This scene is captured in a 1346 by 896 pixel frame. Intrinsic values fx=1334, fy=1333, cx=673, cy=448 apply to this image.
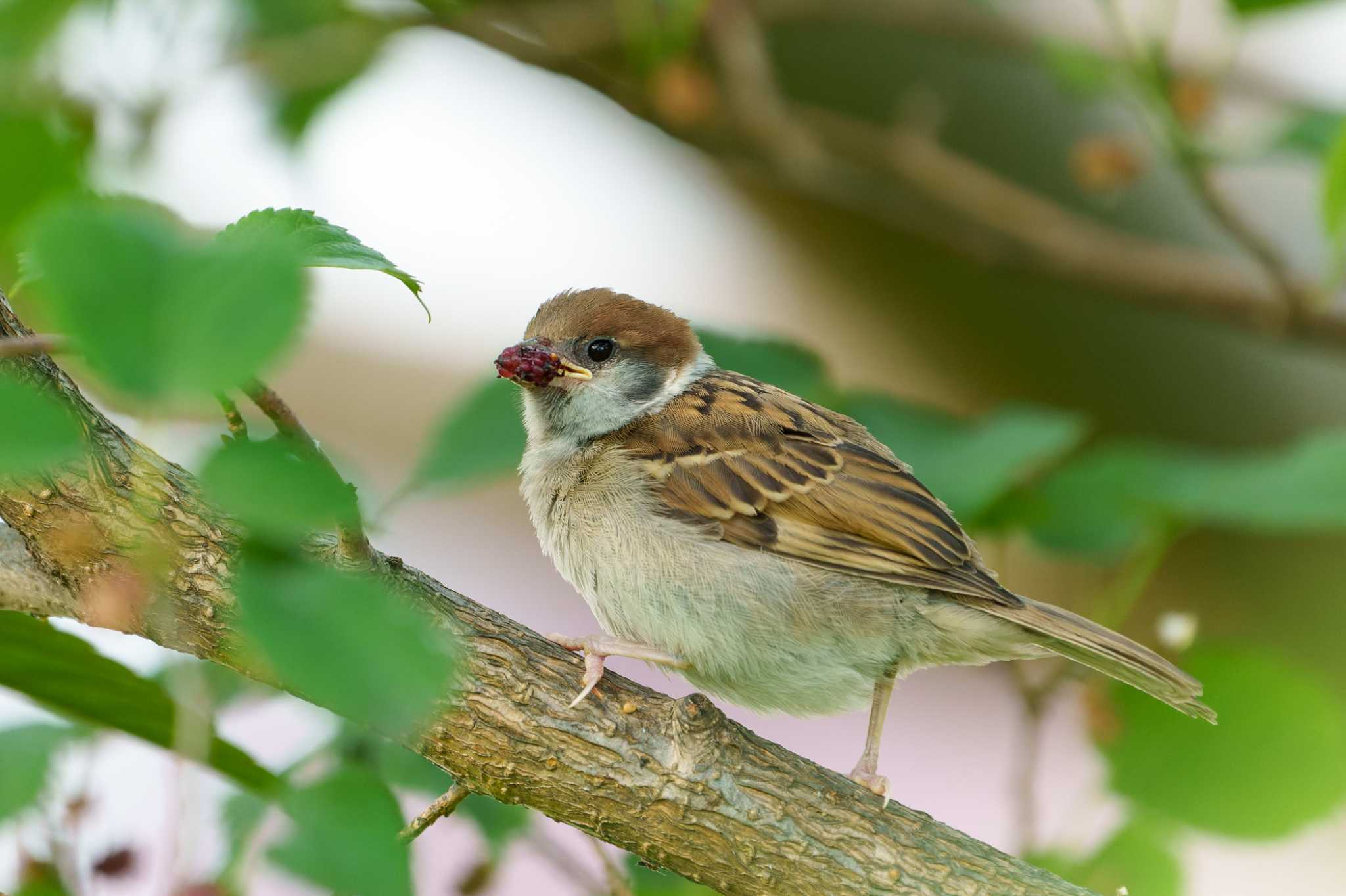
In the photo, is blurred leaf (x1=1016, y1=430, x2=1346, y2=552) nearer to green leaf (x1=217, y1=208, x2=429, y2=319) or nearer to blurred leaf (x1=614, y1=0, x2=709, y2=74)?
blurred leaf (x1=614, y1=0, x2=709, y2=74)

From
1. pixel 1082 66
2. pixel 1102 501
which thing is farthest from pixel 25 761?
pixel 1082 66

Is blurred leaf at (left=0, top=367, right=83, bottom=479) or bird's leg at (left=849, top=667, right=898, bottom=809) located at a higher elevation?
bird's leg at (left=849, top=667, right=898, bottom=809)

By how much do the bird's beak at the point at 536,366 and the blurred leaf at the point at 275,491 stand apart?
1.21 m

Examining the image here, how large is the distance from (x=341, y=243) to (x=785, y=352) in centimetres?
121

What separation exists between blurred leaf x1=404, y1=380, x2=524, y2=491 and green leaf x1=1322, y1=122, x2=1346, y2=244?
37.2 inches

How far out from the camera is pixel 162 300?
0.50 m

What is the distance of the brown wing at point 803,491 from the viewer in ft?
5.27

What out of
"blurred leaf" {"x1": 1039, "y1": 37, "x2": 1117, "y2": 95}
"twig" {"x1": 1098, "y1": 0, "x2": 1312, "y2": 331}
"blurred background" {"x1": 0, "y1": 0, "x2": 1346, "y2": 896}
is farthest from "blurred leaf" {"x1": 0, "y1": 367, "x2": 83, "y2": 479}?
"blurred leaf" {"x1": 1039, "y1": 37, "x2": 1117, "y2": 95}

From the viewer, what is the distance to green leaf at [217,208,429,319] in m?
0.66

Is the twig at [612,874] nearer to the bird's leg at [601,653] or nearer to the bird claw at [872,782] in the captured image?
the bird's leg at [601,653]

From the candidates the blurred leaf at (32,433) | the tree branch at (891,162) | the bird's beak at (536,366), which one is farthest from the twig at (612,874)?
the tree branch at (891,162)

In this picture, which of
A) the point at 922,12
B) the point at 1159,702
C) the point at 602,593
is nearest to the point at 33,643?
the point at 602,593

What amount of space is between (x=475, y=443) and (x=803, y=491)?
0.42 meters

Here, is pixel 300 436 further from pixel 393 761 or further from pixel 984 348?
pixel 984 348
